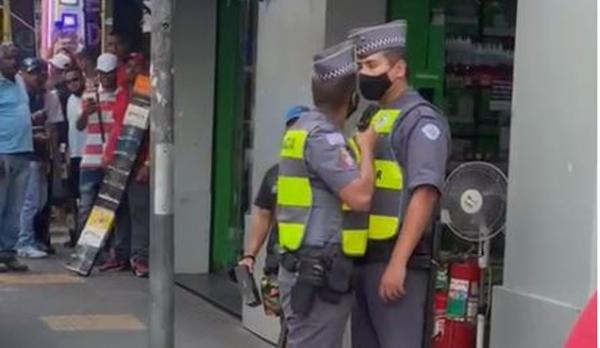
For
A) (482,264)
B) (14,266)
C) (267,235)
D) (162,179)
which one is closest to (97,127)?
(14,266)

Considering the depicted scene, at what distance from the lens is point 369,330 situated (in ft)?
18.8

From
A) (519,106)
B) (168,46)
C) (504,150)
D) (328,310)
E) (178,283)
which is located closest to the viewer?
(328,310)

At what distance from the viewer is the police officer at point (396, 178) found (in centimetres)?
538

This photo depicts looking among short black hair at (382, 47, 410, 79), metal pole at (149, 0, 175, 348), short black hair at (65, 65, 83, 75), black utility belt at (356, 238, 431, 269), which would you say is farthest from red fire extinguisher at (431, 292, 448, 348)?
short black hair at (65, 65, 83, 75)

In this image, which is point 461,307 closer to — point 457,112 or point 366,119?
point 366,119

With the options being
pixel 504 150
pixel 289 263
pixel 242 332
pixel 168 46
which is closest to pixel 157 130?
pixel 168 46

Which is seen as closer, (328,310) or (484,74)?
(328,310)

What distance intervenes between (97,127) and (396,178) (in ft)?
22.2

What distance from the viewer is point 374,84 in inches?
220

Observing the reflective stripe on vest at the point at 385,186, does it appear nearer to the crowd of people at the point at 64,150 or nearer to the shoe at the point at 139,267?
the crowd of people at the point at 64,150

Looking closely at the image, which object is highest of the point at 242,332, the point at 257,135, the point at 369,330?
the point at 257,135

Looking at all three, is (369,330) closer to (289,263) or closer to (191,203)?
(289,263)

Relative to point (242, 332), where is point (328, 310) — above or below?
above

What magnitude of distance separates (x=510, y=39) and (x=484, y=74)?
283 millimetres
